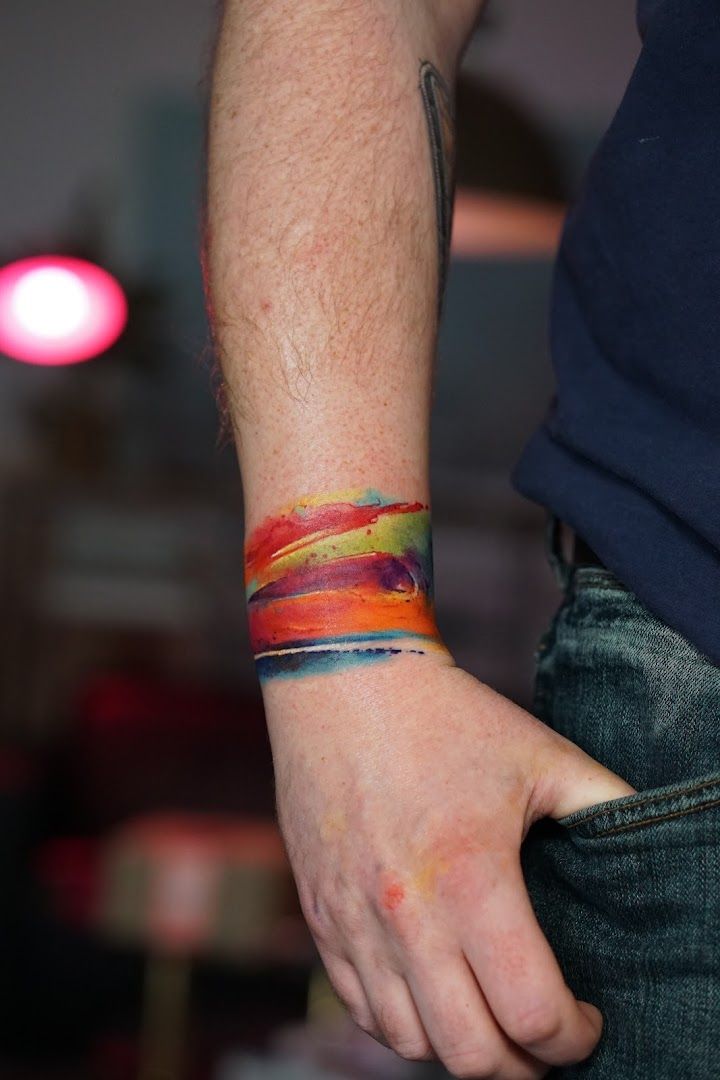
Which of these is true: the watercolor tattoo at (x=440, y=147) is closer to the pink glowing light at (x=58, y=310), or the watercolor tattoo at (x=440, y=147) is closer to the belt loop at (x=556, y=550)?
the belt loop at (x=556, y=550)

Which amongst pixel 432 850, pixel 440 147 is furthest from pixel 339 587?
pixel 440 147

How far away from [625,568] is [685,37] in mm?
321

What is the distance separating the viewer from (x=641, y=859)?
634 mm

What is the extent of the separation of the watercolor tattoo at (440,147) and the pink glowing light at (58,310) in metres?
4.98

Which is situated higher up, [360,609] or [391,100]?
[391,100]

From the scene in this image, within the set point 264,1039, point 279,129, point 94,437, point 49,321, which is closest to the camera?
point 279,129

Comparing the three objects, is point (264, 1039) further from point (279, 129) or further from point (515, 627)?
point (279, 129)

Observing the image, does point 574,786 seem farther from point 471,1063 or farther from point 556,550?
point 556,550

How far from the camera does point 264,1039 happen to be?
4.00 meters

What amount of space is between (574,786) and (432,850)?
84 millimetres

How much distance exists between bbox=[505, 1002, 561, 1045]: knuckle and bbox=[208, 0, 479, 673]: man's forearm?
8.7 inches

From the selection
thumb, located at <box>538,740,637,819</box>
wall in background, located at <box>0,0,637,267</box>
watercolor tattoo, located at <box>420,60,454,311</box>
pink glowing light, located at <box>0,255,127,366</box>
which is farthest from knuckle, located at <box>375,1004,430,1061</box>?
pink glowing light, located at <box>0,255,127,366</box>

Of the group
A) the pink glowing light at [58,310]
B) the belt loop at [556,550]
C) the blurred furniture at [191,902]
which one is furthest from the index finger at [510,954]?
the pink glowing light at [58,310]

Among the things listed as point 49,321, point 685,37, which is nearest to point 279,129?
point 685,37
